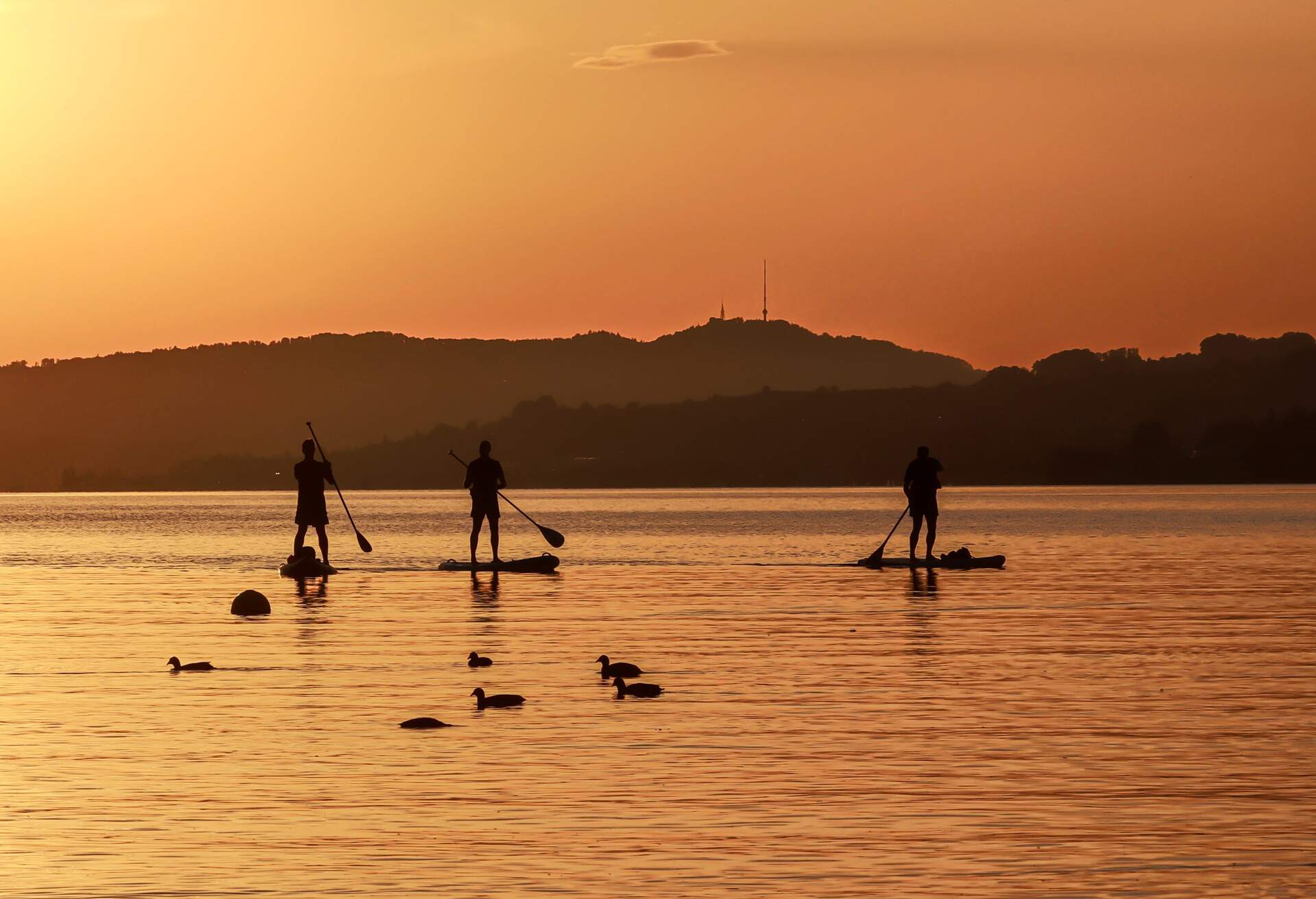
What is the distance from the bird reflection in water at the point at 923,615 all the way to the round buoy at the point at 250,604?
9528mm

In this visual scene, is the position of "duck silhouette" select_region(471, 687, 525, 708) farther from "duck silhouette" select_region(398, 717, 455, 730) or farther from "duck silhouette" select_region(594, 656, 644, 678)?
"duck silhouette" select_region(594, 656, 644, 678)

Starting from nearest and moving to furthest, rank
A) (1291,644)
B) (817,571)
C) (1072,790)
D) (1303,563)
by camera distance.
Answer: (1072,790), (1291,644), (817,571), (1303,563)

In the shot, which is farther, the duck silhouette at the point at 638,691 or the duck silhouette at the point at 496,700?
the duck silhouette at the point at 638,691

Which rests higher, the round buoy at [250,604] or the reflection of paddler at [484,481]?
the reflection of paddler at [484,481]

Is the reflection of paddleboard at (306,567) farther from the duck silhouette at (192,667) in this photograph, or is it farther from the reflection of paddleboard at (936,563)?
the duck silhouette at (192,667)

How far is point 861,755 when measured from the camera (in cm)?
1468

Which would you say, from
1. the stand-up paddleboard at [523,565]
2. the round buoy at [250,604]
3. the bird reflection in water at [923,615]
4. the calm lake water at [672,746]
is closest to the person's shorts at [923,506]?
the bird reflection in water at [923,615]

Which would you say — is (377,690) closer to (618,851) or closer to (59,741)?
(59,741)

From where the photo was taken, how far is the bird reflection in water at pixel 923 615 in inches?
899

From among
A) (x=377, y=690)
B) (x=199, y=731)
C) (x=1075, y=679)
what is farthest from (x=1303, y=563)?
(x=199, y=731)

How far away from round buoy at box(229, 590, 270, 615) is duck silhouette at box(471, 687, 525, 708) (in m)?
12.2


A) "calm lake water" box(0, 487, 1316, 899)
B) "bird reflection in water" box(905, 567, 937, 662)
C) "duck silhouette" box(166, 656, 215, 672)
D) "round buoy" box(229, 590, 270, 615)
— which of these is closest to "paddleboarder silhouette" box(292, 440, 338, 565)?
"calm lake water" box(0, 487, 1316, 899)

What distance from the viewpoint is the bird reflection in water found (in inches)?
899

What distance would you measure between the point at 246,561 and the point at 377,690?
33.5 metres
